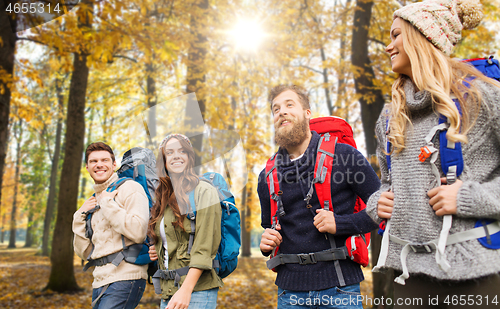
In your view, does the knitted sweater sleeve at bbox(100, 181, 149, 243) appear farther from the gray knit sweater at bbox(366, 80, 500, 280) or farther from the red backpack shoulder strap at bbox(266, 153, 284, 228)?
the gray knit sweater at bbox(366, 80, 500, 280)

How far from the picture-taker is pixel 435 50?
5.44ft

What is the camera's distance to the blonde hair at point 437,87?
147 cm

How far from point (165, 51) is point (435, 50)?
464cm

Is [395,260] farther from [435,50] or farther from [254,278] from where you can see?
[254,278]

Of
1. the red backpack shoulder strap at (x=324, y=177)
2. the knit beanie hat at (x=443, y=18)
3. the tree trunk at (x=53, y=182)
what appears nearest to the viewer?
the knit beanie hat at (x=443, y=18)

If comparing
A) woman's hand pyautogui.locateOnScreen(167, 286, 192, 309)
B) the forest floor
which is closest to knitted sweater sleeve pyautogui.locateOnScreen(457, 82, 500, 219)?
woman's hand pyautogui.locateOnScreen(167, 286, 192, 309)

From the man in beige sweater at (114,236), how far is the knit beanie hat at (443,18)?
2520 mm

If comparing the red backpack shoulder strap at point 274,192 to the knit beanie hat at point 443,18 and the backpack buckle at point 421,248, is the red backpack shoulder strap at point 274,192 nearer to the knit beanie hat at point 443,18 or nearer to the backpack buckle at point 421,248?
the backpack buckle at point 421,248

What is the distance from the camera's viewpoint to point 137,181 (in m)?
3.33

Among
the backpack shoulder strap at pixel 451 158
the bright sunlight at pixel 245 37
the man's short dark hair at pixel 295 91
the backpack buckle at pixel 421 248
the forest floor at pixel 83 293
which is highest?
the bright sunlight at pixel 245 37

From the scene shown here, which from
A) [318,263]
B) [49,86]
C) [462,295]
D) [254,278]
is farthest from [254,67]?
[49,86]

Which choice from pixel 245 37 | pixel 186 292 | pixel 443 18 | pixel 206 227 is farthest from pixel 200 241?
pixel 245 37

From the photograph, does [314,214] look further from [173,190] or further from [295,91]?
[173,190]

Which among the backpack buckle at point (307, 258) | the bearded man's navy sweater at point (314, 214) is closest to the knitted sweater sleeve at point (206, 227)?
the bearded man's navy sweater at point (314, 214)
